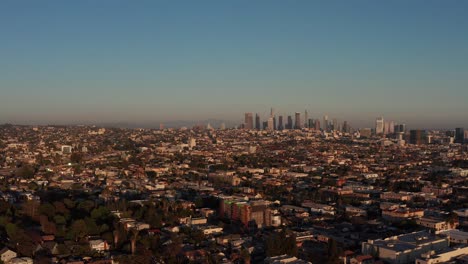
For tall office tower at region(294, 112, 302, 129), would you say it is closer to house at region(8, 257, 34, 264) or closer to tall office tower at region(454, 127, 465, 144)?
tall office tower at region(454, 127, 465, 144)

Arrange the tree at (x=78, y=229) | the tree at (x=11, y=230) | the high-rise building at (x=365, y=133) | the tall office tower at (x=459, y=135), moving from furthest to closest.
A: 1. the high-rise building at (x=365, y=133)
2. the tall office tower at (x=459, y=135)
3. the tree at (x=78, y=229)
4. the tree at (x=11, y=230)

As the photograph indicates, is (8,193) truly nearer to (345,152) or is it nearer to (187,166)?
(187,166)

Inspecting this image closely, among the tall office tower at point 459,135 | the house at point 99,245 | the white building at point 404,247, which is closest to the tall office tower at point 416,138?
the tall office tower at point 459,135

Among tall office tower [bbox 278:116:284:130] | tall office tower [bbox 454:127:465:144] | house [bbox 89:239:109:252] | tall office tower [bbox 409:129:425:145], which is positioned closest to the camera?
house [bbox 89:239:109:252]

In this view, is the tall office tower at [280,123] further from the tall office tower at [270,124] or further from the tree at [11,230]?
the tree at [11,230]

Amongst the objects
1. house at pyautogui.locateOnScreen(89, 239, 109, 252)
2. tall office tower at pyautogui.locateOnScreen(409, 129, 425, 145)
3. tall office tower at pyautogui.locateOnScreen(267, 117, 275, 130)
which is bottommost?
house at pyautogui.locateOnScreen(89, 239, 109, 252)

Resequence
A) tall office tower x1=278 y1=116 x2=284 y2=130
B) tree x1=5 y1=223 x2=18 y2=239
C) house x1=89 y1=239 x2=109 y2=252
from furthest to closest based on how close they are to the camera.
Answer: tall office tower x1=278 y1=116 x2=284 y2=130 → tree x1=5 y1=223 x2=18 y2=239 → house x1=89 y1=239 x2=109 y2=252

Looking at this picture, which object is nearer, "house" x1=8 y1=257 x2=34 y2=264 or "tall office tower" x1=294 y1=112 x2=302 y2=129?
"house" x1=8 y1=257 x2=34 y2=264

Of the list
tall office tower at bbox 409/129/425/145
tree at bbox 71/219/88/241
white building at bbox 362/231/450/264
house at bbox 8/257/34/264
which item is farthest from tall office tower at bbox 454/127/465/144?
house at bbox 8/257/34/264

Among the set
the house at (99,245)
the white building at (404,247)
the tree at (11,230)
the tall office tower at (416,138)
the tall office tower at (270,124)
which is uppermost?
the tall office tower at (270,124)

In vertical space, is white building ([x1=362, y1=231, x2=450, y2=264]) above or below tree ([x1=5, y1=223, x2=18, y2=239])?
below

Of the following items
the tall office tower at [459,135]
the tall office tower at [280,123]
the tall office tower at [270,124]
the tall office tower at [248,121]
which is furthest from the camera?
the tall office tower at [248,121]

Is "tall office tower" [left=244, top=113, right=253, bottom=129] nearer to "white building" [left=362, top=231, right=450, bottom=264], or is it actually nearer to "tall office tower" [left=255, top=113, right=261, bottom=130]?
"tall office tower" [left=255, top=113, right=261, bottom=130]
